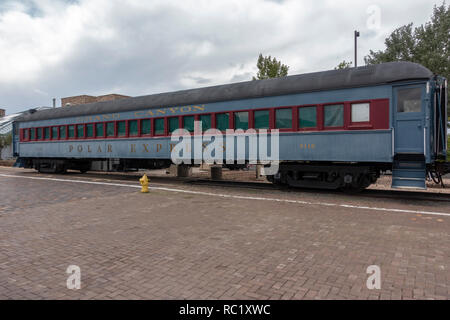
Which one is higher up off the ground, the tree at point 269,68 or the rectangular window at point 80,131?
the tree at point 269,68

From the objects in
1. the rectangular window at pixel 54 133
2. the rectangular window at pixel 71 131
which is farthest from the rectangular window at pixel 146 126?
the rectangular window at pixel 54 133

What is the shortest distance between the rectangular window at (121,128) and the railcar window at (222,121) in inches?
207

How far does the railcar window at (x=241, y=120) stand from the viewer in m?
10.9

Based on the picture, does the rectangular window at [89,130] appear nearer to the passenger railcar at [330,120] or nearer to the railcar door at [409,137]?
the passenger railcar at [330,120]

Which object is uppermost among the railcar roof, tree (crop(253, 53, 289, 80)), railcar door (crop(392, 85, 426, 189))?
tree (crop(253, 53, 289, 80))

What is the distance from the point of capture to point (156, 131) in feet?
43.4

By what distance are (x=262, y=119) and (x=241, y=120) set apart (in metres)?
0.84

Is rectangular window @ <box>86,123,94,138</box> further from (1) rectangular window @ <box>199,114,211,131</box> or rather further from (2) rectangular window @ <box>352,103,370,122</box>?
(2) rectangular window @ <box>352,103,370,122</box>

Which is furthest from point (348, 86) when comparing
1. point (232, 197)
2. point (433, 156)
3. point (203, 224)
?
point (203, 224)

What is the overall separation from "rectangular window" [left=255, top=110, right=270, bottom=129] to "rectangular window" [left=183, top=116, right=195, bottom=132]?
283cm

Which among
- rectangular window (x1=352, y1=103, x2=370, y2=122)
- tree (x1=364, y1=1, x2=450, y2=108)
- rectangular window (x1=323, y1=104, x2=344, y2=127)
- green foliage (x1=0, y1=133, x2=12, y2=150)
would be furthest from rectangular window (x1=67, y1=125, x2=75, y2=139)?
green foliage (x1=0, y1=133, x2=12, y2=150)

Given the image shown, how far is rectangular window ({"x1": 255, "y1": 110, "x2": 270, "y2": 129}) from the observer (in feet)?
34.3
